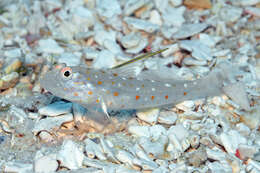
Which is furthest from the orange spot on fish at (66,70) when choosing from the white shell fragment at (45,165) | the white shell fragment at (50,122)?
the white shell fragment at (45,165)

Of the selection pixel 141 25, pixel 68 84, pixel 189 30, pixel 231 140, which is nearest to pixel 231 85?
pixel 231 140

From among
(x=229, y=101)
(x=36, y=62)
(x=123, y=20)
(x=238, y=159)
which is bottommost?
(x=238, y=159)

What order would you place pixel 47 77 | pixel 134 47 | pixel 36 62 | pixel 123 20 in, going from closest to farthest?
pixel 47 77 → pixel 36 62 → pixel 134 47 → pixel 123 20

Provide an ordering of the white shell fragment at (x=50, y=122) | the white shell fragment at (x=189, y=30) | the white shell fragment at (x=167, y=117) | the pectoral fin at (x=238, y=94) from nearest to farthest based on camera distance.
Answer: the white shell fragment at (x=50, y=122), the white shell fragment at (x=167, y=117), the pectoral fin at (x=238, y=94), the white shell fragment at (x=189, y=30)

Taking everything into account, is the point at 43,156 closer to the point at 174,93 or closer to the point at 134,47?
the point at 174,93

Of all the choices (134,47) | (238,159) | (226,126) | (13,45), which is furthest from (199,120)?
(13,45)

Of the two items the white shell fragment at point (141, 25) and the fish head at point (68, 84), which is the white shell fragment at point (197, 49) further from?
the fish head at point (68, 84)

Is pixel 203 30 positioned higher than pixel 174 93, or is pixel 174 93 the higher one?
pixel 203 30
